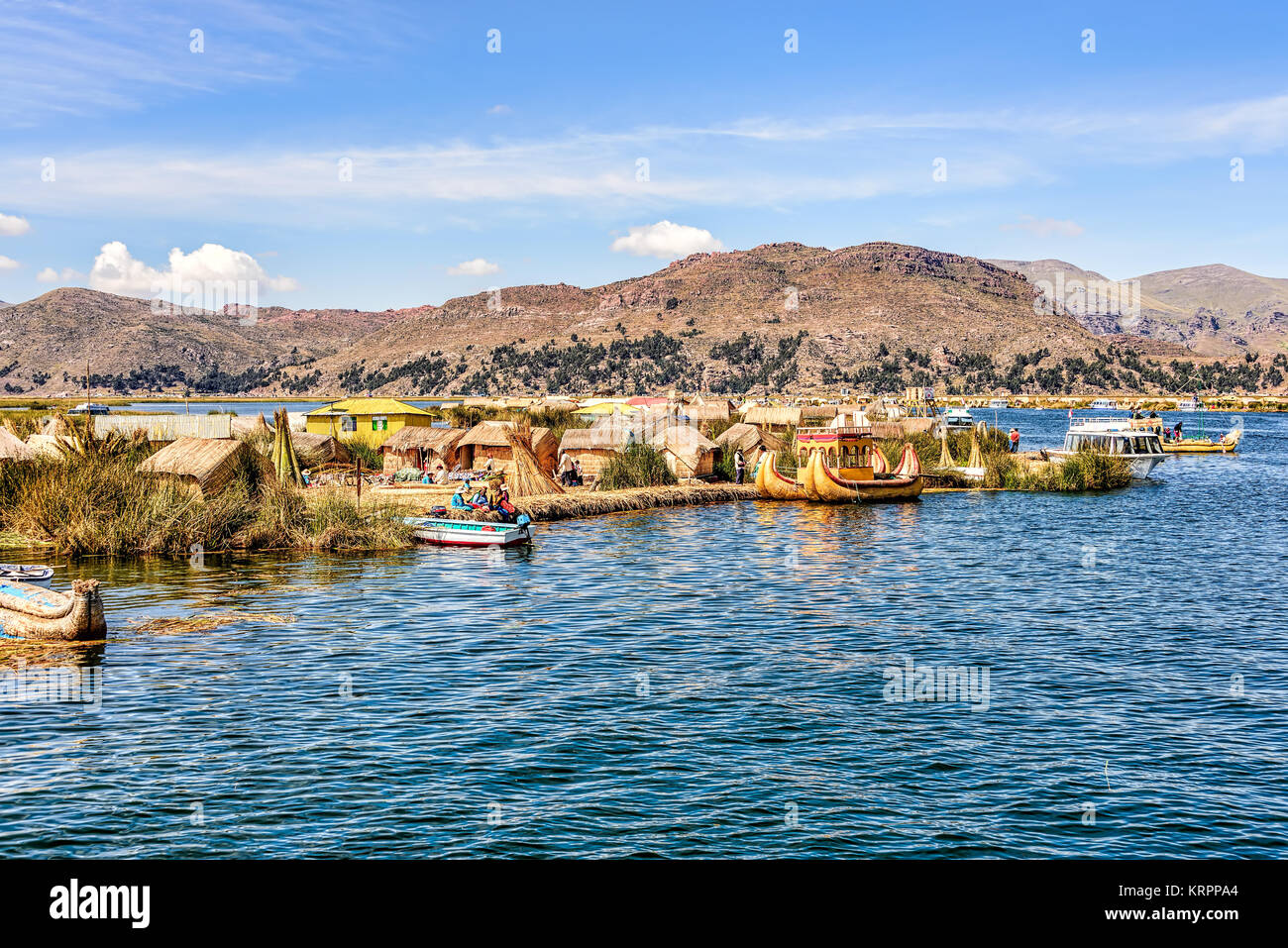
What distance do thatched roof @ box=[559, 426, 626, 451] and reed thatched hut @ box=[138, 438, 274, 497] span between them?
17151 mm

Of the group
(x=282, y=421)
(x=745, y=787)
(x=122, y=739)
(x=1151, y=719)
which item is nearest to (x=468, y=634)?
A: (x=122, y=739)

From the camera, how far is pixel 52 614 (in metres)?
17.9

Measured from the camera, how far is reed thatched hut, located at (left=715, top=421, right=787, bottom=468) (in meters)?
52.9

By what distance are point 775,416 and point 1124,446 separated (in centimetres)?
2057

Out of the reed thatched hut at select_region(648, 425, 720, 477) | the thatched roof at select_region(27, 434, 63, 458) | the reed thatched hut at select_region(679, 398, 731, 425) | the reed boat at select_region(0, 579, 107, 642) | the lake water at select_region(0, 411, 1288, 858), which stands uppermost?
the reed thatched hut at select_region(679, 398, 731, 425)

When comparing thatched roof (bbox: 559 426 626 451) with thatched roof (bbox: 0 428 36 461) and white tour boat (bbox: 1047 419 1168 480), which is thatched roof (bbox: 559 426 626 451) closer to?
thatched roof (bbox: 0 428 36 461)

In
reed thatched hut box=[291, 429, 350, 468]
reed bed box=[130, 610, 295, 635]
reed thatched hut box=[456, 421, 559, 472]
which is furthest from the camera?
reed thatched hut box=[291, 429, 350, 468]

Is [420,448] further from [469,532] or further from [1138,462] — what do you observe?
[1138,462]

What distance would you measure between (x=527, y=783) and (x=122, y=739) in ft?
17.7

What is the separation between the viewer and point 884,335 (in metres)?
196

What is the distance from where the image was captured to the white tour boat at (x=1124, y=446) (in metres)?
58.8

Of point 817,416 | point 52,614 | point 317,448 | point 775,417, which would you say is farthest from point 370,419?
point 817,416

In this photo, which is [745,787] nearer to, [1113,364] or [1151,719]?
[1151,719]

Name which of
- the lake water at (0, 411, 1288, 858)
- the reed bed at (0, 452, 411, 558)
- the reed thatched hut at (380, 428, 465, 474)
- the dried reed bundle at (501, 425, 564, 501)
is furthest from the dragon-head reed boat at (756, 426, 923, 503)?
the reed bed at (0, 452, 411, 558)
